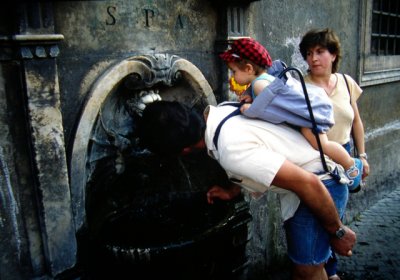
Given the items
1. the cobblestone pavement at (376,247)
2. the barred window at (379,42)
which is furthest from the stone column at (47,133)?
the barred window at (379,42)

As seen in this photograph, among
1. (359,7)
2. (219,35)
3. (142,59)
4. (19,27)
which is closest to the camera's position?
(19,27)

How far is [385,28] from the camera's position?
589 centimetres

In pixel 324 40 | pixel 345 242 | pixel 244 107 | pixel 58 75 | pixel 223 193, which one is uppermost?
pixel 324 40

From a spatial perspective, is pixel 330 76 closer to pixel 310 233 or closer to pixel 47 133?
pixel 310 233

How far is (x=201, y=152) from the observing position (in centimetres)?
317

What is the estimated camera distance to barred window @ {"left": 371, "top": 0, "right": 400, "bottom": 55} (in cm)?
559

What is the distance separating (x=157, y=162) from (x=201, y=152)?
376 millimetres

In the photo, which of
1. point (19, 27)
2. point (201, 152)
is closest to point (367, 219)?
point (201, 152)

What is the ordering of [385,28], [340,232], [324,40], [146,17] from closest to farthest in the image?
[340,232] < [146,17] < [324,40] < [385,28]

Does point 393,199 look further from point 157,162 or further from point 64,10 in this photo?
point 64,10

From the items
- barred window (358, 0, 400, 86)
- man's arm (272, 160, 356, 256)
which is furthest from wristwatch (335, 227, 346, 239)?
barred window (358, 0, 400, 86)

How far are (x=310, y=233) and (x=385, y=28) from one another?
4780 mm

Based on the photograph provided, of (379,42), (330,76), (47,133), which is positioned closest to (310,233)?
(330,76)

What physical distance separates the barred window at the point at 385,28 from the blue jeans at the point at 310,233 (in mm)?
3959
